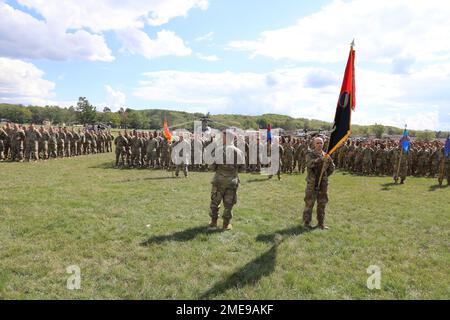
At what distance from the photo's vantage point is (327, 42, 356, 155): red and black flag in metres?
7.83

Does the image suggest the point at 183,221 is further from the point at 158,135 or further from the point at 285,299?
the point at 158,135

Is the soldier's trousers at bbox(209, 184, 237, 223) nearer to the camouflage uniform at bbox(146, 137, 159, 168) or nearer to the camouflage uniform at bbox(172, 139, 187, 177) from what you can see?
the camouflage uniform at bbox(172, 139, 187, 177)

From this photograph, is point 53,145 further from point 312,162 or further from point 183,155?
point 312,162

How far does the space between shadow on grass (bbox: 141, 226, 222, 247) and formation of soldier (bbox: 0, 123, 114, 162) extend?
696 inches

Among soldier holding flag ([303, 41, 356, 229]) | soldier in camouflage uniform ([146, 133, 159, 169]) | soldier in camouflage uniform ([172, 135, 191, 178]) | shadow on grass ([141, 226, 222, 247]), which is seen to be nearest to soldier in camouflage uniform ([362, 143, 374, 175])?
soldier in camouflage uniform ([172, 135, 191, 178])

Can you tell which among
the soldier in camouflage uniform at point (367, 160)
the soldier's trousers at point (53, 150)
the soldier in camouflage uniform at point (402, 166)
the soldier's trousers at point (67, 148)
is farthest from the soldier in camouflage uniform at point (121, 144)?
the soldier in camouflage uniform at point (402, 166)

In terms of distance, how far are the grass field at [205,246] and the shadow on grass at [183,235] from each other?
2cm

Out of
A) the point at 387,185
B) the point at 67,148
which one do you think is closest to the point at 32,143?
the point at 67,148

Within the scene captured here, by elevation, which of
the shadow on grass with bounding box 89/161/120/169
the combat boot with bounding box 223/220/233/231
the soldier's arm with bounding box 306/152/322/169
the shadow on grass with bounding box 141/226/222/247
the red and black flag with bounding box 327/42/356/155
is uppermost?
the red and black flag with bounding box 327/42/356/155

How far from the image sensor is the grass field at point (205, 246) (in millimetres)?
5637

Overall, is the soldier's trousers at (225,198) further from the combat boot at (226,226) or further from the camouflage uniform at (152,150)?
the camouflage uniform at (152,150)

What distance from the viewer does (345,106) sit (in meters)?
7.84

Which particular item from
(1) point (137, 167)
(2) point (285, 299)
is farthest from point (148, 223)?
(1) point (137, 167)

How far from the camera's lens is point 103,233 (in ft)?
26.3
